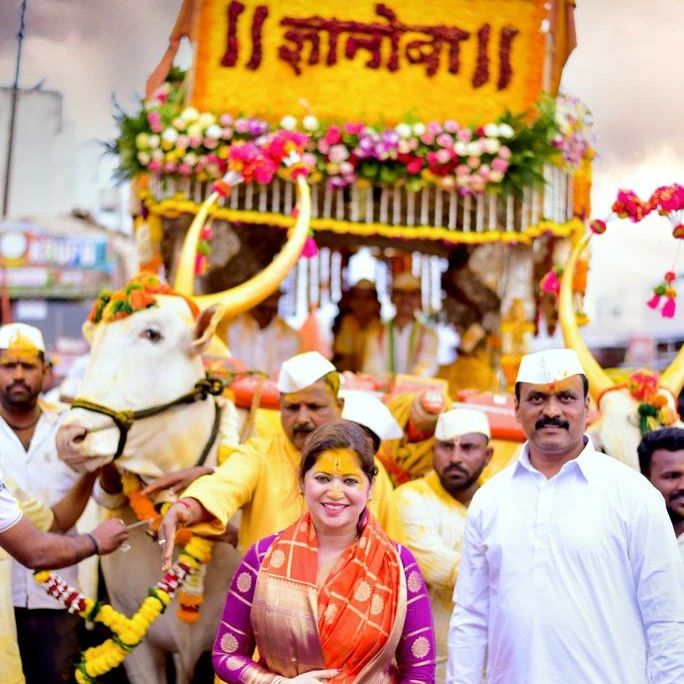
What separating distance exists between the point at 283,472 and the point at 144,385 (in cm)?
65

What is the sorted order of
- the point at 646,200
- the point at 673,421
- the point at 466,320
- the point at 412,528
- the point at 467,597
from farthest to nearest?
the point at 466,320, the point at 646,200, the point at 673,421, the point at 412,528, the point at 467,597

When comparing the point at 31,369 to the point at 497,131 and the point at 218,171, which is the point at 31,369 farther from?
the point at 497,131

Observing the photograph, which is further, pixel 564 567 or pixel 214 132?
pixel 214 132

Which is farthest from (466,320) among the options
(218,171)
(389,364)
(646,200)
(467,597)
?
(467,597)

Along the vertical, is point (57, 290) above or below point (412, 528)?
above

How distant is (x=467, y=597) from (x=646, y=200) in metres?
2.78

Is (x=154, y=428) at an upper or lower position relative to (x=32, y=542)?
upper

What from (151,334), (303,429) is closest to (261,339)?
(151,334)

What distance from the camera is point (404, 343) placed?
8.77 metres

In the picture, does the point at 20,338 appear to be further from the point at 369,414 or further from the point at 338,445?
the point at 338,445

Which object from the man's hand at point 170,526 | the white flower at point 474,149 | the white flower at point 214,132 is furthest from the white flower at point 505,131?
→ the man's hand at point 170,526

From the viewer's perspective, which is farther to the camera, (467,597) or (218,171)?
(218,171)

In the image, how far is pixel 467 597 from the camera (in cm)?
374

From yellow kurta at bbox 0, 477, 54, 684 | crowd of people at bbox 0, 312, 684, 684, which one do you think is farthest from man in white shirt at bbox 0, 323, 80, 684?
crowd of people at bbox 0, 312, 684, 684
